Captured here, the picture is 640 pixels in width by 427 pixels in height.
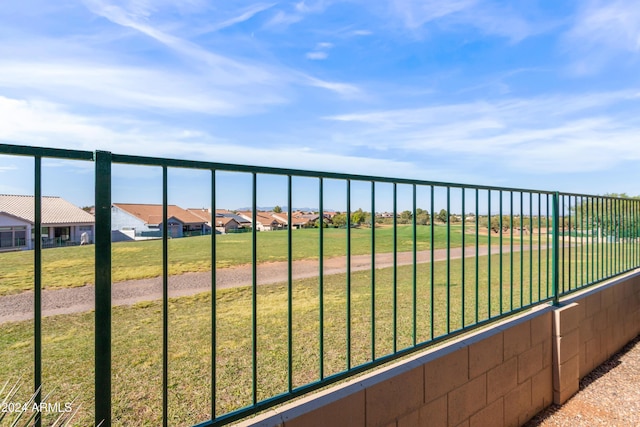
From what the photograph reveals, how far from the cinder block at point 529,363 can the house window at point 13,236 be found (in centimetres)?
323

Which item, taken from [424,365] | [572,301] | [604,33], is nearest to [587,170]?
[604,33]

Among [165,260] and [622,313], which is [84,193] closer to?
[165,260]

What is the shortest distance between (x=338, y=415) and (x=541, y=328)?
2.31 m

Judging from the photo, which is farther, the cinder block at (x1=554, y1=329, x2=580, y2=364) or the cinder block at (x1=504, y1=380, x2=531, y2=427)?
the cinder block at (x1=554, y1=329, x2=580, y2=364)

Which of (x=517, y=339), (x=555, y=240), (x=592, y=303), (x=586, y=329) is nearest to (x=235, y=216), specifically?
(x=517, y=339)

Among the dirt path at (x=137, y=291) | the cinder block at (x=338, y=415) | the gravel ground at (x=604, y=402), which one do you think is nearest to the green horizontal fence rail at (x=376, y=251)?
the cinder block at (x=338, y=415)

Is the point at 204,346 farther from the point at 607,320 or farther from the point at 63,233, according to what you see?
the point at 607,320

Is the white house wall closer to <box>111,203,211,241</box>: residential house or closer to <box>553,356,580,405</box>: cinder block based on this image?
<box>111,203,211,241</box>: residential house

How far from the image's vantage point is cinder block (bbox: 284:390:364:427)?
1.37 meters

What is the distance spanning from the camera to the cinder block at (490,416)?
217 cm

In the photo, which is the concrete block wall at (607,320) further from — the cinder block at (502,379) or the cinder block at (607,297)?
the cinder block at (502,379)

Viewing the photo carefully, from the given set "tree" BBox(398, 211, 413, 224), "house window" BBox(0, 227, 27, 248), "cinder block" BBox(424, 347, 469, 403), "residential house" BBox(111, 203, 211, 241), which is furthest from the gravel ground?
"house window" BBox(0, 227, 27, 248)

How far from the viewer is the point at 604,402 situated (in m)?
2.86

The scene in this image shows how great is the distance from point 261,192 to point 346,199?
1.63 feet
